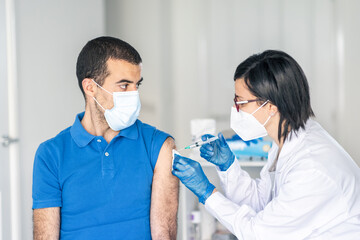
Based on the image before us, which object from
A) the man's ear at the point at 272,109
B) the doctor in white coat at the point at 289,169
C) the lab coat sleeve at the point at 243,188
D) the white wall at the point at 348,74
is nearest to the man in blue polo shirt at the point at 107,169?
the doctor in white coat at the point at 289,169

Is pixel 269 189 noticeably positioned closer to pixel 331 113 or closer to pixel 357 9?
pixel 331 113

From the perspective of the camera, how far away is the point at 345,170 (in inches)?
58.1

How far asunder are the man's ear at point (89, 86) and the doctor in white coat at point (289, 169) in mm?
397

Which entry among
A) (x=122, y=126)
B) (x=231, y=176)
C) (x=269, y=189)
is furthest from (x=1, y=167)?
(x=269, y=189)

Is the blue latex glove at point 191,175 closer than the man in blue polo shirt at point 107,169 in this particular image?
No

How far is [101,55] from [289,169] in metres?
0.80

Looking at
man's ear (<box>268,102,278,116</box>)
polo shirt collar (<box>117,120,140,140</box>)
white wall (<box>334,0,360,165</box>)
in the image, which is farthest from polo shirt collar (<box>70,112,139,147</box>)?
white wall (<box>334,0,360,165</box>)

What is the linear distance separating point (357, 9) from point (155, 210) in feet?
6.02

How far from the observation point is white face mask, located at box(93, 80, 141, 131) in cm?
156

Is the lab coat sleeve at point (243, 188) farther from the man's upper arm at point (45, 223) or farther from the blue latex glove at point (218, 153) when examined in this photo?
the man's upper arm at point (45, 223)

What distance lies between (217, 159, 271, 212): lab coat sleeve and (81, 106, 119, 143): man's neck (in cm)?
53

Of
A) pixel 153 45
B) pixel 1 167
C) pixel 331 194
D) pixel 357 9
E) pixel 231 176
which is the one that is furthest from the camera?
pixel 153 45

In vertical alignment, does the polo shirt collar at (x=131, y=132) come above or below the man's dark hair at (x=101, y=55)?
below

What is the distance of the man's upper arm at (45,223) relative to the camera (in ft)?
4.77
